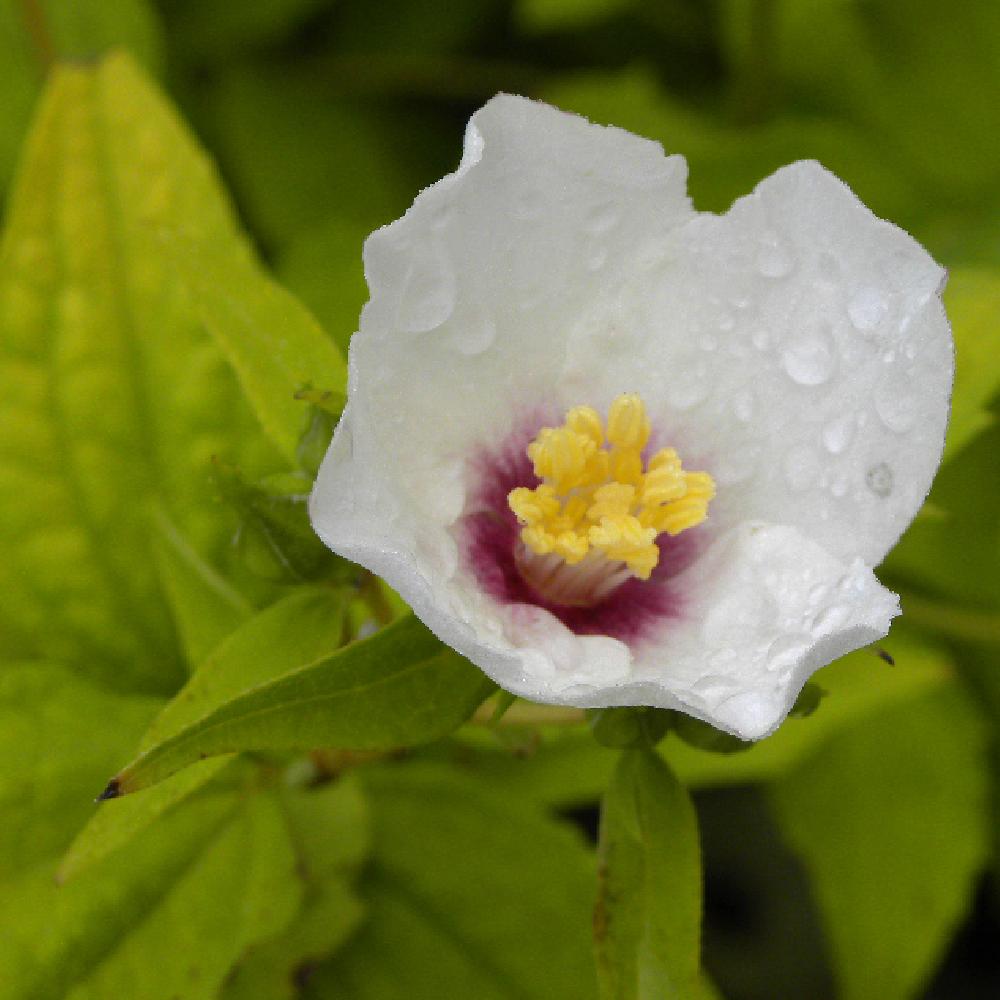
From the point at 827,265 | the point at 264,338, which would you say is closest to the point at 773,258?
the point at 827,265

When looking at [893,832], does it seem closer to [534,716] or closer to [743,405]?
[534,716]

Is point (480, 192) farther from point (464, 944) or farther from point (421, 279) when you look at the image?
point (464, 944)

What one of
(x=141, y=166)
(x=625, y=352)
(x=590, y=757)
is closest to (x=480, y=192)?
(x=625, y=352)

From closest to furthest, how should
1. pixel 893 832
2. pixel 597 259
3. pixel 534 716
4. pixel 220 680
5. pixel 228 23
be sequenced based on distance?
pixel 220 680
pixel 597 259
pixel 534 716
pixel 893 832
pixel 228 23

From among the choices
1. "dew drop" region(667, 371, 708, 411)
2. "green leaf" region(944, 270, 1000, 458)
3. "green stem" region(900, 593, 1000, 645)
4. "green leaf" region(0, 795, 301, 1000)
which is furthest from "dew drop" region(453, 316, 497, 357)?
"green stem" region(900, 593, 1000, 645)

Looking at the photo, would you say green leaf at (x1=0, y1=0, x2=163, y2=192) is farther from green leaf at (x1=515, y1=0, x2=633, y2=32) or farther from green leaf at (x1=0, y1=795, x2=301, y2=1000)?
green leaf at (x1=0, y1=795, x2=301, y2=1000)

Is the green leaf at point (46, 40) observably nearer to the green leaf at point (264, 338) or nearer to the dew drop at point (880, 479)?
the green leaf at point (264, 338)

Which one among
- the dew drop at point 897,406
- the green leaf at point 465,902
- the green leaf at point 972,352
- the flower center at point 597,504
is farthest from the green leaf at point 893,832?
the dew drop at point 897,406
